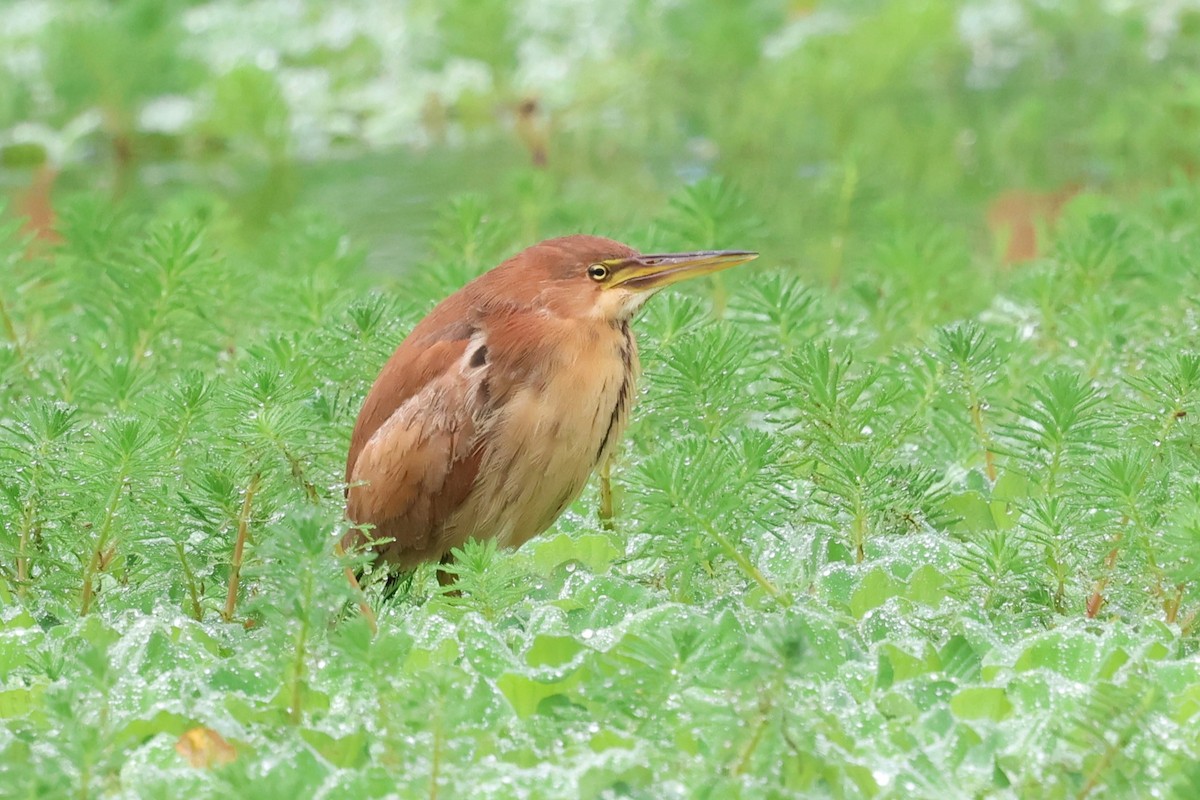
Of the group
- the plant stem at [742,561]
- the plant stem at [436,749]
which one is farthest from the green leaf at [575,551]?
the plant stem at [436,749]

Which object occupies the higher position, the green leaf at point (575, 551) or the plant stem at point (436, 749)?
the plant stem at point (436, 749)

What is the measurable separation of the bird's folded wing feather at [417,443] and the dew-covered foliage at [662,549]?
0.09 metres

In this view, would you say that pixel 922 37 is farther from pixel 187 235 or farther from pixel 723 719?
pixel 723 719

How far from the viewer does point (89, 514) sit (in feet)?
10.1

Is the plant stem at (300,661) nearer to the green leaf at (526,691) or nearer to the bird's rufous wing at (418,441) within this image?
the green leaf at (526,691)

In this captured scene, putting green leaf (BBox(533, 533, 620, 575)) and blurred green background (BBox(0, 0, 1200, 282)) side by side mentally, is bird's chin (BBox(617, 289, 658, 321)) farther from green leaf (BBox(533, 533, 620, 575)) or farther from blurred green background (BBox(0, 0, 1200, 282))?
blurred green background (BBox(0, 0, 1200, 282))

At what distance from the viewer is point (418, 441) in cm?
342

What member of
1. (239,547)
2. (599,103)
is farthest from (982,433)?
(599,103)

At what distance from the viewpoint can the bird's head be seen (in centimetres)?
356

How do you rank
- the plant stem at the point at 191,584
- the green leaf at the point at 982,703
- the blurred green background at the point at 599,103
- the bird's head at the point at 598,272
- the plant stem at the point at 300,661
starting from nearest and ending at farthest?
the plant stem at the point at 300,661 < the green leaf at the point at 982,703 < the plant stem at the point at 191,584 < the bird's head at the point at 598,272 < the blurred green background at the point at 599,103

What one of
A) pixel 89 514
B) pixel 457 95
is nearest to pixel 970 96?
pixel 457 95

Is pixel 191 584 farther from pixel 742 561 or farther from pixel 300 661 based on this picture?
pixel 742 561

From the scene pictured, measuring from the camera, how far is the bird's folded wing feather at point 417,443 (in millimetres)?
3406

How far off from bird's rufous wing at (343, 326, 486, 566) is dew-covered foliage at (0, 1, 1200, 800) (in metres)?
0.09
